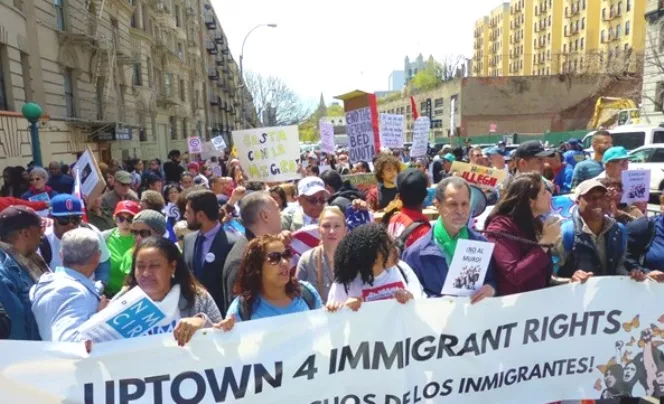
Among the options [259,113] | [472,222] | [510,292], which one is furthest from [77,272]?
[259,113]

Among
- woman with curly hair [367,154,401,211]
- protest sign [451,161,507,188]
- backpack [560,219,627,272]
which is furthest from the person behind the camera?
protest sign [451,161,507,188]

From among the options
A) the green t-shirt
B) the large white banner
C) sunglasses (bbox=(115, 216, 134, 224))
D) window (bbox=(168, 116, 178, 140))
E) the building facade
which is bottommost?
the large white banner

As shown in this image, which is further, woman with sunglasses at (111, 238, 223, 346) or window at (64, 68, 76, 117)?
window at (64, 68, 76, 117)

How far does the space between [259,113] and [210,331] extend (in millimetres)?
57748

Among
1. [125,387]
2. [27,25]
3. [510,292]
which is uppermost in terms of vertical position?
[27,25]

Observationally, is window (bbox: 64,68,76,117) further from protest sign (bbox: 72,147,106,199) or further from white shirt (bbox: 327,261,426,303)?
white shirt (bbox: 327,261,426,303)

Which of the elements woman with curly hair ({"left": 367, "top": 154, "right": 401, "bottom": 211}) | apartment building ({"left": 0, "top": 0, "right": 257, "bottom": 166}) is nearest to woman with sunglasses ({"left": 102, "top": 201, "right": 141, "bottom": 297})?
woman with curly hair ({"left": 367, "top": 154, "right": 401, "bottom": 211})

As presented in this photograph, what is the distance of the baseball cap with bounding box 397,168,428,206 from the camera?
3.53 metres

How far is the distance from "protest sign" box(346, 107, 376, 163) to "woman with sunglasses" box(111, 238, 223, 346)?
5.64m

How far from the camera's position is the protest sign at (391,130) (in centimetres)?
984

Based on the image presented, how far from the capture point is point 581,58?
67.7 m

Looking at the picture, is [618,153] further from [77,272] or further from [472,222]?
[77,272]

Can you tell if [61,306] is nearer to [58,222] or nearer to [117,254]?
[117,254]

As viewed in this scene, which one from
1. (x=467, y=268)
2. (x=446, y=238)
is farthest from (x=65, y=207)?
(x=467, y=268)
